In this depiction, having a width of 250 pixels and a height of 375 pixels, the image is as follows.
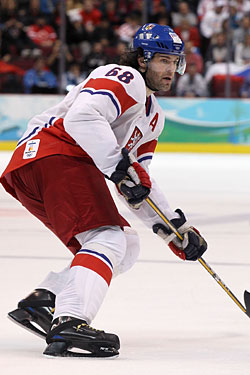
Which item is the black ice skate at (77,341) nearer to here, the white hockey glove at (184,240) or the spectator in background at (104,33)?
the white hockey glove at (184,240)

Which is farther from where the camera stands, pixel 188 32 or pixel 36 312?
pixel 188 32

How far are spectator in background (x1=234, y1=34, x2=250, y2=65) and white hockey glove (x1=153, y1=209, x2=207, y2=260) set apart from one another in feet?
26.1

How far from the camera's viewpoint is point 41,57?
10484 millimetres

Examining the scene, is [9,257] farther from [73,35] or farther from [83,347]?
[73,35]

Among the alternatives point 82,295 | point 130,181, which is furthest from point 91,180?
point 82,295

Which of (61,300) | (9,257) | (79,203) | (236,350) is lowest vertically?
(9,257)

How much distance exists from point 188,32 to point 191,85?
1081 millimetres

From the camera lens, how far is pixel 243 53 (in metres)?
10.6

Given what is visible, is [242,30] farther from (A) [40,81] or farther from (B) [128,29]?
(A) [40,81]

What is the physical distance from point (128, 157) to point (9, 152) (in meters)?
7.54

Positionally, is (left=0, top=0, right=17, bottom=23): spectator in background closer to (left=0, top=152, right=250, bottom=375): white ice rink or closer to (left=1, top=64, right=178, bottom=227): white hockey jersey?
(left=0, top=152, right=250, bottom=375): white ice rink

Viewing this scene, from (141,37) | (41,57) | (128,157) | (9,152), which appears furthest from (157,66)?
(41,57)

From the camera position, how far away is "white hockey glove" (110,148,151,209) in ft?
7.84

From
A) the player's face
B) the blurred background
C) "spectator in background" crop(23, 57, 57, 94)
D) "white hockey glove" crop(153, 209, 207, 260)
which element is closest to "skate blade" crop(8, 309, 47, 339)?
"white hockey glove" crop(153, 209, 207, 260)
